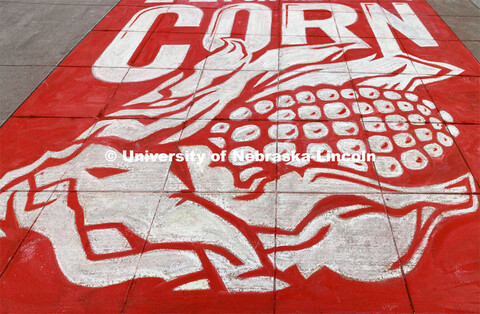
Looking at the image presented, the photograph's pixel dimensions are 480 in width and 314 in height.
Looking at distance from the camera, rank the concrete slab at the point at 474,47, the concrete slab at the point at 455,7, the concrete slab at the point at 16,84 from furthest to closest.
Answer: the concrete slab at the point at 455,7, the concrete slab at the point at 474,47, the concrete slab at the point at 16,84

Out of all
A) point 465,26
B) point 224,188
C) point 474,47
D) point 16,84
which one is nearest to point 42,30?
point 16,84

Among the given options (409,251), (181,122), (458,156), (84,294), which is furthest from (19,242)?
(458,156)

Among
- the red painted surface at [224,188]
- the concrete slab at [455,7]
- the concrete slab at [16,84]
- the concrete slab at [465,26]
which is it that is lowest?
the red painted surface at [224,188]

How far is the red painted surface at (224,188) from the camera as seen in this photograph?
307 cm

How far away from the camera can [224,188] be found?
3.96 m

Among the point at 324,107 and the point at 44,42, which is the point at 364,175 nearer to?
the point at 324,107

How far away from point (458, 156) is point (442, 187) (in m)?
0.64

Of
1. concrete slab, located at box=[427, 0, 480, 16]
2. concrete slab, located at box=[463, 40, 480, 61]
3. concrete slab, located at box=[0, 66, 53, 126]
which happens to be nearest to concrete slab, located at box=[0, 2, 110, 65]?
concrete slab, located at box=[0, 66, 53, 126]

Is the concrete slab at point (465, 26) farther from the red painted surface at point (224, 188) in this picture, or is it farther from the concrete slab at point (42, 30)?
the concrete slab at point (42, 30)

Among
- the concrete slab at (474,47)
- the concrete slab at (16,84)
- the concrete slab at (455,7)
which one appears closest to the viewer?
the concrete slab at (16,84)

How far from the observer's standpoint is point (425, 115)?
15.8 feet

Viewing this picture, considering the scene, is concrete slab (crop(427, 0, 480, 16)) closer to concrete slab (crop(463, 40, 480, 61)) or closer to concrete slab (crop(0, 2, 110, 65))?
concrete slab (crop(463, 40, 480, 61))

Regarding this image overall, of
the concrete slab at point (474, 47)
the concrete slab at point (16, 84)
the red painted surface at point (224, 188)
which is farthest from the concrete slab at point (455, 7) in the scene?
the concrete slab at point (16, 84)

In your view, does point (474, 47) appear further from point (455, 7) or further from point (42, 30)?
point (42, 30)
